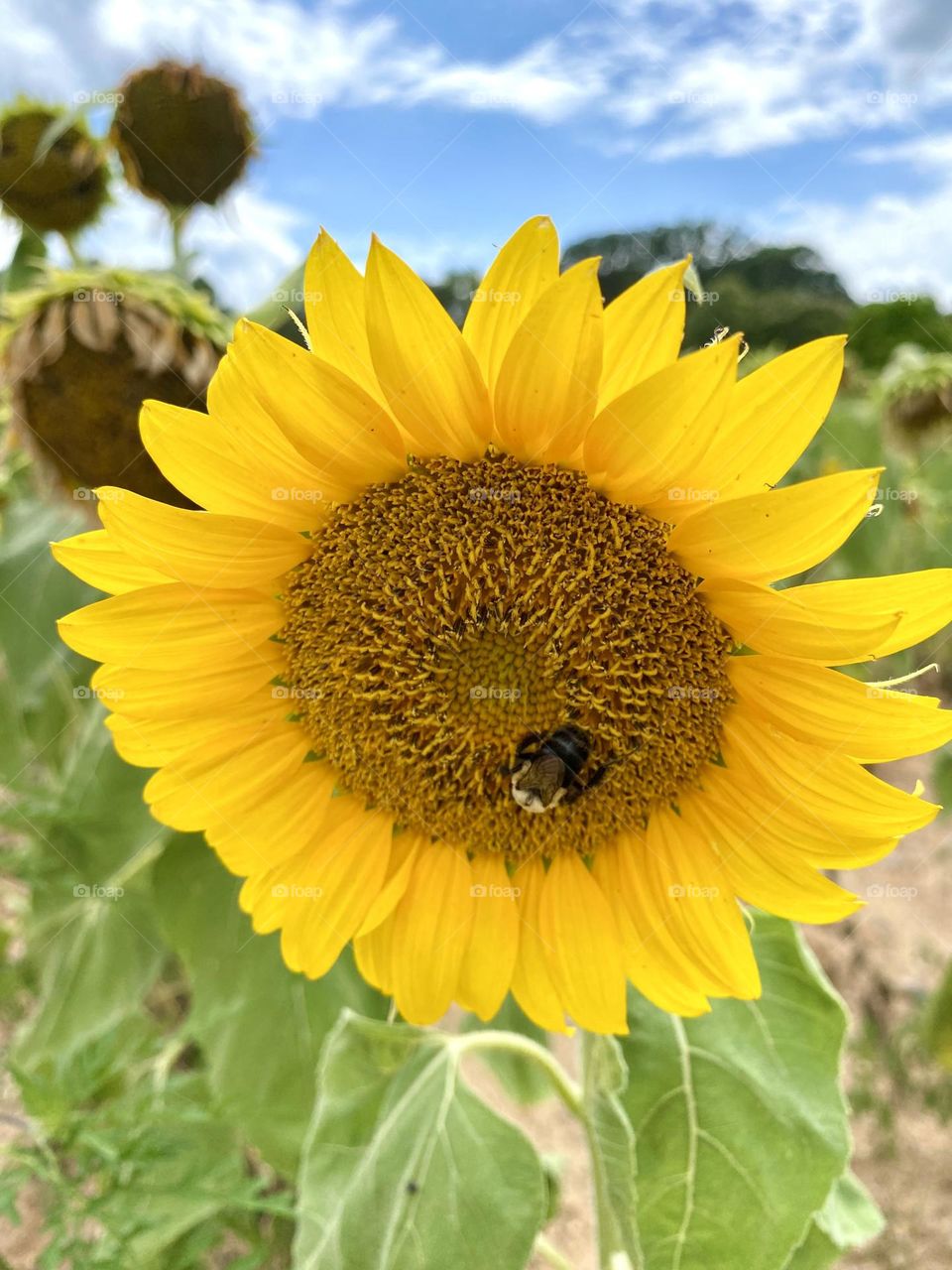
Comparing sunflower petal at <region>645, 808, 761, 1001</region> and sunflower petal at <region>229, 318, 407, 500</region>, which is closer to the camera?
sunflower petal at <region>229, 318, 407, 500</region>

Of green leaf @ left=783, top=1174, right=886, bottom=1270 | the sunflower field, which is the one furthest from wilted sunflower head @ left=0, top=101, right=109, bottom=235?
green leaf @ left=783, top=1174, right=886, bottom=1270

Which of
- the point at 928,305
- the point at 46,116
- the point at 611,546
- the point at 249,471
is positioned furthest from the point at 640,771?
the point at 928,305

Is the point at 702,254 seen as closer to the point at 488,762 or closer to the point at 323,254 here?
the point at 323,254

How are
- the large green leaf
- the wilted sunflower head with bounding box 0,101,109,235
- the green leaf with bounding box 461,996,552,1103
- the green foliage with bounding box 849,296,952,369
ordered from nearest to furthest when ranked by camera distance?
the large green leaf < the wilted sunflower head with bounding box 0,101,109,235 < the green leaf with bounding box 461,996,552,1103 < the green foliage with bounding box 849,296,952,369
